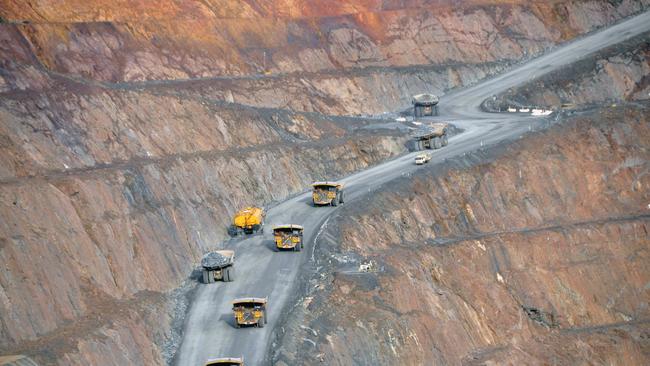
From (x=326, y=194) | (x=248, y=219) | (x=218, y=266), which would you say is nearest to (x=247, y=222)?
(x=248, y=219)

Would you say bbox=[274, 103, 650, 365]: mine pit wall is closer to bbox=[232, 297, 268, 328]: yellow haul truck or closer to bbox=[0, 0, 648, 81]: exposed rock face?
bbox=[232, 297, 268, 328]: yellow haul truck

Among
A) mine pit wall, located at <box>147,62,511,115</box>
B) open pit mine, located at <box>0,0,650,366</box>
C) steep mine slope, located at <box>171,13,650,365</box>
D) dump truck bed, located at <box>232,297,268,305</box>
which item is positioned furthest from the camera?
mine pit wall, located at <box>147,62,511,115</box>

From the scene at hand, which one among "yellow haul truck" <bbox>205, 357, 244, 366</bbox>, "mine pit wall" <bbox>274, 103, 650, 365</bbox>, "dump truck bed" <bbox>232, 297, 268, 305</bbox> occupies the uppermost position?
"dump truck bed" <bbox>232, 297, 268, 305</bbox>

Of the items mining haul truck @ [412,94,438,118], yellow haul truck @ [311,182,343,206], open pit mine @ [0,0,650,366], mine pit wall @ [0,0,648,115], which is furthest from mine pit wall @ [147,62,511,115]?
yellow haul truck @ [311,182,343,206]

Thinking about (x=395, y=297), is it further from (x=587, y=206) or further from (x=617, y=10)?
(x=617, y=10)

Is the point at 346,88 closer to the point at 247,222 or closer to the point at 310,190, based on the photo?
the point at 310,190

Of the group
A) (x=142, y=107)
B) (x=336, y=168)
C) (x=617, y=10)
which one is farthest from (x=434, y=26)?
(x=142, y=107)
